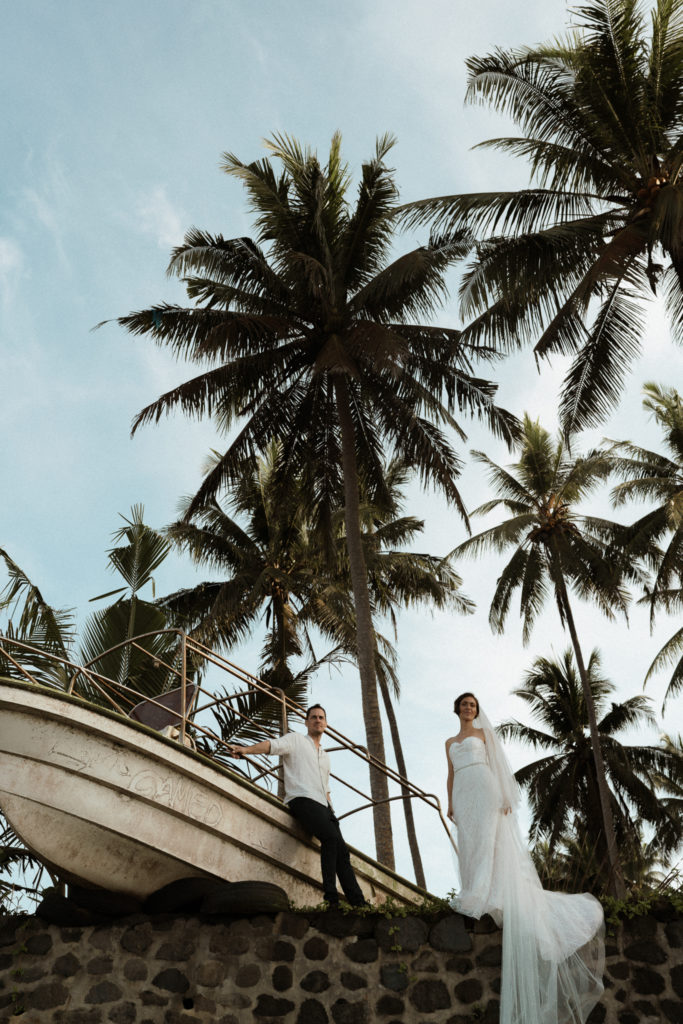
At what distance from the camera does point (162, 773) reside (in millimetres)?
7359

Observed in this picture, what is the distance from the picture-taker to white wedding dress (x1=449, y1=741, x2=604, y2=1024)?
252 inches

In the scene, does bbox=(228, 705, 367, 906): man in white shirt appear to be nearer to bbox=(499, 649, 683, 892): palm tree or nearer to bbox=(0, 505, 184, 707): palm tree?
bbox=(0, 505, 184, 707): palm tree

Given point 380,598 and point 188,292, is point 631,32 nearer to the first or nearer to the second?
point 188,292

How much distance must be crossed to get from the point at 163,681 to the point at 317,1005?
8284 mm

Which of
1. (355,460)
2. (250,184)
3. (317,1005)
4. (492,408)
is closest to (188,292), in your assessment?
(250,184)

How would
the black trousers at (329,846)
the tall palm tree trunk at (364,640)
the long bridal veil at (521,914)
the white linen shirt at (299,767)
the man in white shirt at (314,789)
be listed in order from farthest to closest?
1. the tall palm tree trunk at (364,640)
2. the white linen shirt at (299,767)
3. the man in white shirt at (314,789)
4. the black trousers at (329,846)
5. the long bridal veil at (521,914)

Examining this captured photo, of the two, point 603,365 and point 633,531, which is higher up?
point 633,531

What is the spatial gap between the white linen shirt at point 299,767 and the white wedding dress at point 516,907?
1.20m

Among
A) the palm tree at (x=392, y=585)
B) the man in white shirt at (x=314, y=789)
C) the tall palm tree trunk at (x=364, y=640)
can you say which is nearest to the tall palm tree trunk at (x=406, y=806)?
the palm tree at (x=392, y=585)

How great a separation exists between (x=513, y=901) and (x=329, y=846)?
1.64m

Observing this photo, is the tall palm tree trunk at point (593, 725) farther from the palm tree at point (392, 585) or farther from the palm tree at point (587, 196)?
the palm tree at point (587, 196)

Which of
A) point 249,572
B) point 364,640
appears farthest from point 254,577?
point 364,640

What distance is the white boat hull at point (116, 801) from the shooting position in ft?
22.9

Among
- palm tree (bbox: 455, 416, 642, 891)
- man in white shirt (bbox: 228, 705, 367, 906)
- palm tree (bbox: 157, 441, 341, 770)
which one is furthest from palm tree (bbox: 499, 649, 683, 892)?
man in white shirt (bbox: 228, 705, 367, 906)
